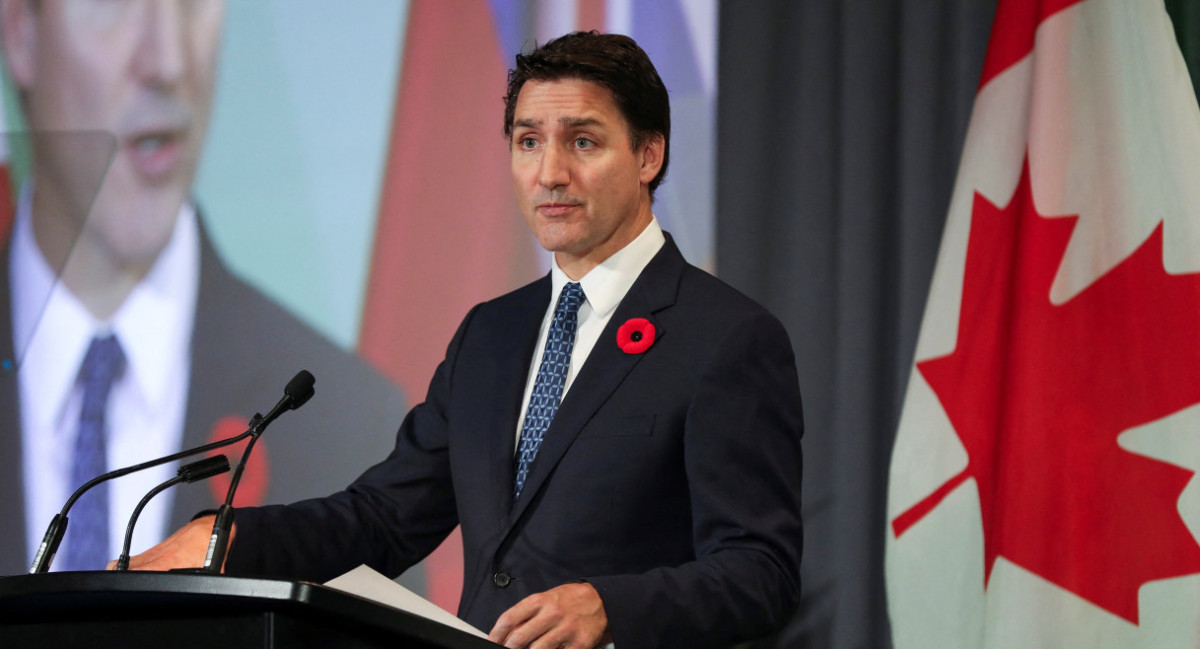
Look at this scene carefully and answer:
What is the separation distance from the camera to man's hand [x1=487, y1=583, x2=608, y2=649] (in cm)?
145

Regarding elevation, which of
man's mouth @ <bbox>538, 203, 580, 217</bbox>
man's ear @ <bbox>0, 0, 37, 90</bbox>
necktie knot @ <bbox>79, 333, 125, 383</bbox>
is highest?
man's ear @ <bbox>0, 0, 37, 90</bbox>

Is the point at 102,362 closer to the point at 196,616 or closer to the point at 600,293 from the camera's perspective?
the point at 600,293

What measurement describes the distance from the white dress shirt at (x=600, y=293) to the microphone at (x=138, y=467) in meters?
0.49

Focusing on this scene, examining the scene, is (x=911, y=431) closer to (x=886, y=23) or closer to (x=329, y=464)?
(x=886, y=23)

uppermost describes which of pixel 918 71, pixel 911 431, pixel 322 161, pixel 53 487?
pixel 918 71

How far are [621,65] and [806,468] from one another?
4.33ft

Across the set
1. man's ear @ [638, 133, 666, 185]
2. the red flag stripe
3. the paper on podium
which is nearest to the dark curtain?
the red flag stripe

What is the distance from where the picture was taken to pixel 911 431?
2908 mm

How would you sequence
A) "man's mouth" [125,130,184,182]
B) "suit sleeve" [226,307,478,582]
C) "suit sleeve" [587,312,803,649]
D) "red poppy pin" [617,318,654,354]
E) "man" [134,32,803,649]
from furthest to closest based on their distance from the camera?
1. "man's mouth" [125,130,184,182]
2. "red poppy pin" [617,318,654,354]
3. "suit sleeve" [226,307,478,582]
4. "man" [134,32,803,649]
5. "suit sleeve" [587,312,803,649]

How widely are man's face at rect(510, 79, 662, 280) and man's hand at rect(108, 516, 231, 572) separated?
73 cm

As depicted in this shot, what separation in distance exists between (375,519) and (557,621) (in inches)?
27.2

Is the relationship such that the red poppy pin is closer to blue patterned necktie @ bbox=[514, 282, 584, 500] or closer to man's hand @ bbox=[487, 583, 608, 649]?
blue patterned necktie @ bbox=[514, 282, 584, 500]

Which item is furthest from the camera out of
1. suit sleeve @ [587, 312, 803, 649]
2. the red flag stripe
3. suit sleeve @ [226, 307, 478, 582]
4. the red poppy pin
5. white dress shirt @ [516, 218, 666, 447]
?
the red flag stripe

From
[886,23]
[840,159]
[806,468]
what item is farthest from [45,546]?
[886,23]
